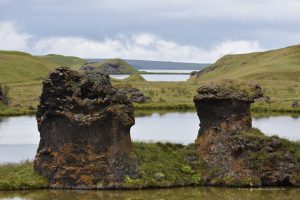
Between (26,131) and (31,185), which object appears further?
(26,131)

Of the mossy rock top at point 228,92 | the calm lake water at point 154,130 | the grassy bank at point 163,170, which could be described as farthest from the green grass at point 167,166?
the calm lake water at point 154,130

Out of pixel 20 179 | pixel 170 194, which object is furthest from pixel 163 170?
pixel 20 179

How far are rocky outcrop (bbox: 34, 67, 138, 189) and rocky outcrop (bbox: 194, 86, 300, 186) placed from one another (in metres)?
5.53

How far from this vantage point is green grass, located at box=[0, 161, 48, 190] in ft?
126

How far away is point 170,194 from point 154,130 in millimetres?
31965

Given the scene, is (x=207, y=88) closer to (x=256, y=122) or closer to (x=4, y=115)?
(x=256, y=122)

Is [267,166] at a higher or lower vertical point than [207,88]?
lower

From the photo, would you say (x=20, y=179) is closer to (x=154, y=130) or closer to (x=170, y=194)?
(x=170, y=194)

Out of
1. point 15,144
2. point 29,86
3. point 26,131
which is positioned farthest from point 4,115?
point 29,86

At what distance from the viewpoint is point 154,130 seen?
6981cm

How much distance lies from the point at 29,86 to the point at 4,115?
53.3m

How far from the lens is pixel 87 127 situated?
39.8 m

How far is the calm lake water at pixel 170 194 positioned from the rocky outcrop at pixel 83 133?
1402mm

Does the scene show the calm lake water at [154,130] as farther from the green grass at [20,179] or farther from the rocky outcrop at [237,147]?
the green grass at [20,179]
